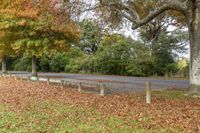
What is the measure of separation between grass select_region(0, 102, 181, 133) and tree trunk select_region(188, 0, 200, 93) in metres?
6.67

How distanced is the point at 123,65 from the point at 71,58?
1585 centimetres

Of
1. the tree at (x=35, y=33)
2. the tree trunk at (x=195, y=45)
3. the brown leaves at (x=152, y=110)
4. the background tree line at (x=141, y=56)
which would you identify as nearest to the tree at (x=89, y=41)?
the background tree line at (x=141, y=56)

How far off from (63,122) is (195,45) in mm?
9040

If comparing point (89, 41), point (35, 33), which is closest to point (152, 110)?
point (35, 33)

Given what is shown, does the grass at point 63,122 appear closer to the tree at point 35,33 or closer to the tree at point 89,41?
the tree at point 35,33

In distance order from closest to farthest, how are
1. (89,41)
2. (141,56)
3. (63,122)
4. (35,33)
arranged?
1. (63,122)
2. (35,33)
3. (141,56)
4. (89,41)

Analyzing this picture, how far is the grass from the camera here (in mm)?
9477

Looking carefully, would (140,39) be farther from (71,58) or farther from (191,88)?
(191,88)

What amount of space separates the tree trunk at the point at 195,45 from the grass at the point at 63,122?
21.9ft

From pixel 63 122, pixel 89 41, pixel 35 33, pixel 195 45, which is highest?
pixel 89 41

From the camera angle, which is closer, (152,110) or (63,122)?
(63,122)

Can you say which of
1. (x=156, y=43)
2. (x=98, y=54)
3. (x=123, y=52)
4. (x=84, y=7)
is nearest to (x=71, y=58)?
(x=98, y=54)

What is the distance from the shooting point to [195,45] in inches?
658

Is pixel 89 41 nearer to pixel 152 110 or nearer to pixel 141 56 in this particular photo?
pixel 141 56
